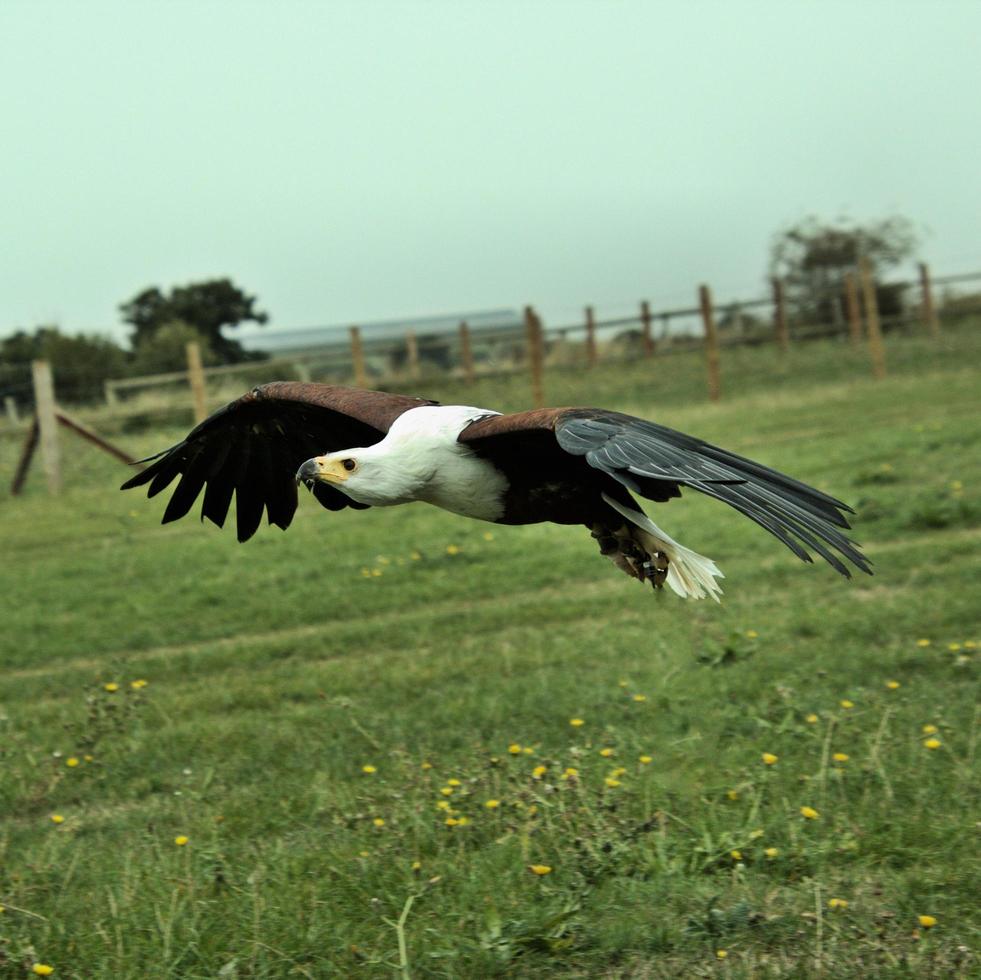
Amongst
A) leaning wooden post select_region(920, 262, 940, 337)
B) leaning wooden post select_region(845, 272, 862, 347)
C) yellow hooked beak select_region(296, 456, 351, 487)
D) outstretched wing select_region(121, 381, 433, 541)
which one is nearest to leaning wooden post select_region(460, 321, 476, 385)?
leaning wooden post select_region(845, 272, 862, 347)

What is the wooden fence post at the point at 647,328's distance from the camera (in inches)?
771

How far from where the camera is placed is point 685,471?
295 cm

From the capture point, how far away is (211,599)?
735 cm

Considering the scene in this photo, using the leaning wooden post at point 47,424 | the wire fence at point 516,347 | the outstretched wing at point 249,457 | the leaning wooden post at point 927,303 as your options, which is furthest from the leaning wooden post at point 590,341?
the outstretched wing at point 249,457

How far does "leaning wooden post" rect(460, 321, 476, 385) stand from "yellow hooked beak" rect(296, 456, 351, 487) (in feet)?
48.0

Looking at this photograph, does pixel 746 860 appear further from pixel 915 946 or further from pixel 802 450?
pixel 802 450

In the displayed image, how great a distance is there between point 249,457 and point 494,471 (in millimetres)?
1438

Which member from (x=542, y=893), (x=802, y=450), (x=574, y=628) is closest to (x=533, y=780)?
(x=542, y=893)

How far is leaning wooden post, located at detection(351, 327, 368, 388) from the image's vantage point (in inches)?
604

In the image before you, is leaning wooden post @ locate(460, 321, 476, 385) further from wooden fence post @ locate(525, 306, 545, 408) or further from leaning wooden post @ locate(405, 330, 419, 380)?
wooden fence post @ locate(525, 306, 545, 408)

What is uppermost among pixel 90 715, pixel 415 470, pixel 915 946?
pixel 415 470

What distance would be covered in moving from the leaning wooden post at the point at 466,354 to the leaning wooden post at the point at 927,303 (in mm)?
8441

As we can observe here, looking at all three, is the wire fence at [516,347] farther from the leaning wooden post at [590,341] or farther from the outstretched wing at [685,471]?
the outstretched wing at [685,471]

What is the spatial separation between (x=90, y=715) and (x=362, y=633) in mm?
1747
